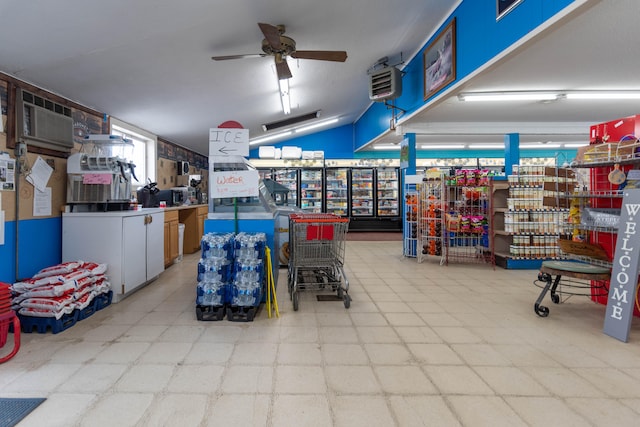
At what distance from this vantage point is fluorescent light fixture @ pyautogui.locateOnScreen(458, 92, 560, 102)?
482 centimetres

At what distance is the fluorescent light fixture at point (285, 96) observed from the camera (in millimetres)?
5890

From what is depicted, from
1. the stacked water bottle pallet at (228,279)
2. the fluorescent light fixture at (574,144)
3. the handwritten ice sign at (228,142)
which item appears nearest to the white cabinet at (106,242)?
the stacked water bottle pallet at (228,279)

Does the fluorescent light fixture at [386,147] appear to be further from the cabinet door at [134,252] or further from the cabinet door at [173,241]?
the cabinet door at [134,252]

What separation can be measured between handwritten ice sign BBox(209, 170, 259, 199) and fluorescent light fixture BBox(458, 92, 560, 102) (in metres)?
3.33

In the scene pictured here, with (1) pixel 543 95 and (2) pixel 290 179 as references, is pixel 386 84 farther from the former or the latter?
(2) pixel 290 179

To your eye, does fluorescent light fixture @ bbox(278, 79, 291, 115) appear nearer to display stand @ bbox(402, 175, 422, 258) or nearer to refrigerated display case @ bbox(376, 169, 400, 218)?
display stand @ bbox(402, 175, 422, 258)

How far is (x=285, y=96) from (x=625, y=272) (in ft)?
18.9

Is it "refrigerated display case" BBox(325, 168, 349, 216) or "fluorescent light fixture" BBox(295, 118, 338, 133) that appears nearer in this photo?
"fluorescent light fixture" BBox(295, 118, 338, 133)

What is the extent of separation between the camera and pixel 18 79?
3.36m

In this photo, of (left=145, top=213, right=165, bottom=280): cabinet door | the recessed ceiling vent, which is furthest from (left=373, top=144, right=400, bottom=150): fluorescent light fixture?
(left=145, top=213, right=165, bottom=280): cabinet door

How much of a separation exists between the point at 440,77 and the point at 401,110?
5.81 feet

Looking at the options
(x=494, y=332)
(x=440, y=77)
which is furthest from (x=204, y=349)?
(x=440, y=77)

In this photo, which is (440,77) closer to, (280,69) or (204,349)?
(280,69)

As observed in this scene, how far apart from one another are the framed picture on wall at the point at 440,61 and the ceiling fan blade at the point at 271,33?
Result: 218 centimetres
